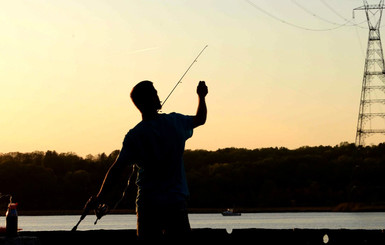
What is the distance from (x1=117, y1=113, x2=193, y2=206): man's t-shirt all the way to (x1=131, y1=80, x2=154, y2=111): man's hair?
0.16 meters

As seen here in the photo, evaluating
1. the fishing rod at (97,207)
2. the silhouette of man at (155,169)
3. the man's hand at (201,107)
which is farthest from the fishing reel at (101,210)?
the man's hand at (201,107)

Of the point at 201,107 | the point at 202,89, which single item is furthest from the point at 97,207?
the point at 202,89

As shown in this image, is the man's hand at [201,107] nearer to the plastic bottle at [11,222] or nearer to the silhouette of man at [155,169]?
the silhouette of man at [155,169]

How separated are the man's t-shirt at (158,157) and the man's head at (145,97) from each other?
108 mm

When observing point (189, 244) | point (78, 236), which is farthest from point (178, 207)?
point (78, 236)

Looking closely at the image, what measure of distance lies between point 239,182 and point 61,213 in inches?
1424

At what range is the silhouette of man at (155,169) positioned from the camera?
7859mm

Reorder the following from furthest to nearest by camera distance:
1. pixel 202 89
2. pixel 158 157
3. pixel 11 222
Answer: pixel 11 222 < pixel 202 89 < pixel 158 157

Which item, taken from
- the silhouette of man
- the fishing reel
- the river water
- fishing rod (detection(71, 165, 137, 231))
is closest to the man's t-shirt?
the silhouette of man

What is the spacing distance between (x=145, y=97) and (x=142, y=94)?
34mm

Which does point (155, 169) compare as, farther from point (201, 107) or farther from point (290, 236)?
point (290, 236)

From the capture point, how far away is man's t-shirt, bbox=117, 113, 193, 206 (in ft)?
25.8

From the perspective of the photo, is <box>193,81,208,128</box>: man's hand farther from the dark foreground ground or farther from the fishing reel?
the dark foreground ground

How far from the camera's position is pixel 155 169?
7.95 metres
